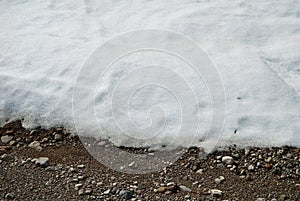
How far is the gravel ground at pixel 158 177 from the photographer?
10.9ft

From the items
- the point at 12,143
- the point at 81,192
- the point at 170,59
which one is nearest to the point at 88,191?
the point at 81,192

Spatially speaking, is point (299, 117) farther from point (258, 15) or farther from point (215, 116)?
point (258, 15)

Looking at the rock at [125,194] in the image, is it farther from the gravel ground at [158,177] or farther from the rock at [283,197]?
the rock at [283,197]

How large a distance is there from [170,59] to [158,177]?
174cm

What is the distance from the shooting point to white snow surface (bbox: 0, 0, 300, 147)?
3971 millimetres

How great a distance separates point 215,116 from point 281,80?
892 millimetres

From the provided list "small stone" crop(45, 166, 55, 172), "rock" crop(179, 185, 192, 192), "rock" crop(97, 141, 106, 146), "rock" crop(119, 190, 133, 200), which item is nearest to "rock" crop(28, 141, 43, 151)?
"small stone" crop(45, 166, 55, 172)

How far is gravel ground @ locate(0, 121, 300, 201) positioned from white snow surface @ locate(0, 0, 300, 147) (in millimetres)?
207

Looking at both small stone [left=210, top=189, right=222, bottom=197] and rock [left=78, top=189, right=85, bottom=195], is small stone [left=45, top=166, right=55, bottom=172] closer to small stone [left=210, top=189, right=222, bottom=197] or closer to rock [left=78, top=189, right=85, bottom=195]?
rock [left=78, top=189, right=85, bottom=195]

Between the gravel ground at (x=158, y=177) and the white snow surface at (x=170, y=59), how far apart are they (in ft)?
0.68

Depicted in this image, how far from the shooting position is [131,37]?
16.8 feet

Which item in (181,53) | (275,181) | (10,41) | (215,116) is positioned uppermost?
(10,41)

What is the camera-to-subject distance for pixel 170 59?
480 centimetres

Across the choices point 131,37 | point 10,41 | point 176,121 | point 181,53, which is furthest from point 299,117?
point 10,41
